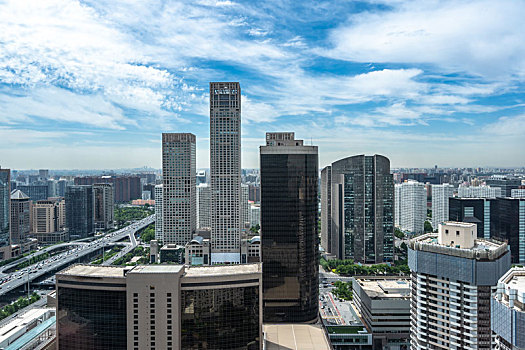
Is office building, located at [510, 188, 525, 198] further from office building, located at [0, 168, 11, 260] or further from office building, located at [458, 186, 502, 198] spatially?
office building, located at [0, 168, 11, 260]

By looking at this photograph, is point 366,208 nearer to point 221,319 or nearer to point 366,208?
point 366,208

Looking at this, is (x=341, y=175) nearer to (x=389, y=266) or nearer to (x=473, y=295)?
(x=389, y=266)

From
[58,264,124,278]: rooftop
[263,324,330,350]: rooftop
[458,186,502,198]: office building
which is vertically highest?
[458,186,502,198]: office building

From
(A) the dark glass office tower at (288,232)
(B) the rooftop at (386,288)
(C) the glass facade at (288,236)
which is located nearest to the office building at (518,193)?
(B) the rooftop at (386,288)

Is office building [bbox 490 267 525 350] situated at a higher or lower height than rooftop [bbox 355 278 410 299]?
higher

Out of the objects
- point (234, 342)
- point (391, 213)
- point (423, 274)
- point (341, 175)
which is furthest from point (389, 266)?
point (234, 342)

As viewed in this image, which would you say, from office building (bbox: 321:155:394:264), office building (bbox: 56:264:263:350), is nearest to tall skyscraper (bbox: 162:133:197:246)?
office building (bbox: 321:155:394:264)

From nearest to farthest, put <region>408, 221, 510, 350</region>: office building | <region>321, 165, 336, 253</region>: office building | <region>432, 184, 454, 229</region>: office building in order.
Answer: <region>408, 221, 510, 350</region>: office building → <region>321, 165, 336, 253</region>: office building → <region>432, 184, 454, 229</region>: office building
